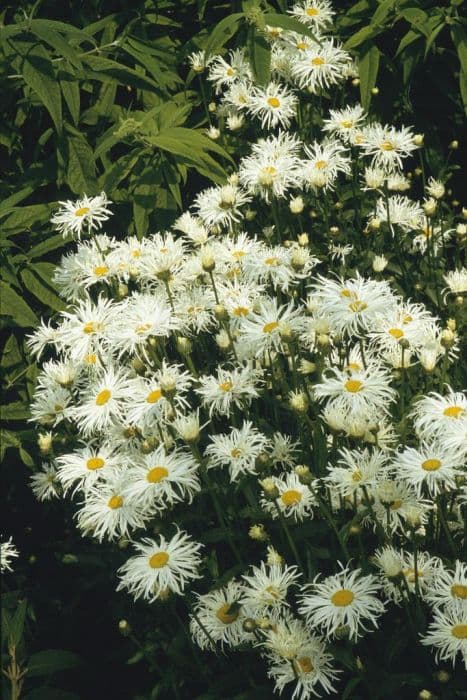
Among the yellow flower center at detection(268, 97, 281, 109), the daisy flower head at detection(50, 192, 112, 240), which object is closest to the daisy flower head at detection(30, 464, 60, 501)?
the daisy flower head at detection(50, 192, 112, 240)

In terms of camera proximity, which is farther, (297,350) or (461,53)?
(461,53)

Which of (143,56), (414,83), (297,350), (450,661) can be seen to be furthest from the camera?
(414,83)

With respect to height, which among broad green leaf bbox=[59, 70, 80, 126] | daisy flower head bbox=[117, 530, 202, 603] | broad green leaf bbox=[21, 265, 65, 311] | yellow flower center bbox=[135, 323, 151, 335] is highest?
broad green leaf bbox=[59, 70, 80, 126]

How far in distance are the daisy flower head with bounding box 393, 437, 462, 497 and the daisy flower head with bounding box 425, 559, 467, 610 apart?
186 mm

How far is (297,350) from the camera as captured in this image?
235 centimetres

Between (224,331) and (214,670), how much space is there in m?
0.98

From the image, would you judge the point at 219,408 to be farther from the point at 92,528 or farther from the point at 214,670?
the point at 214,670

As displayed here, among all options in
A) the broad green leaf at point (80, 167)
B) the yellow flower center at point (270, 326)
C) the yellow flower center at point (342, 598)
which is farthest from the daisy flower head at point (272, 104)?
the yellow flower center at point (342, 598)

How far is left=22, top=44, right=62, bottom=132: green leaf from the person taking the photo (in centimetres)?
258

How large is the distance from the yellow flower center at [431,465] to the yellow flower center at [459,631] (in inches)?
14.0

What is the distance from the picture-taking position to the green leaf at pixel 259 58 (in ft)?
9.86

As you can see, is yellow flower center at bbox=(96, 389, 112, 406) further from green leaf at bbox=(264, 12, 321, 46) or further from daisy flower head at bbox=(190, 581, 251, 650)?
green leaf at bbox=(264, 12, 321, 46)

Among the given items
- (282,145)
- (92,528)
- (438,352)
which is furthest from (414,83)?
(92,528)

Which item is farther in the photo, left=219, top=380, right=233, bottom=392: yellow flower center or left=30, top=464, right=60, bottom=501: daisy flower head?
left=30, top=464, right=60, bottom=501: daisy flower head
